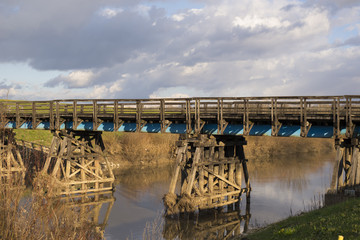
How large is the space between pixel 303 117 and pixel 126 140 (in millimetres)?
32568

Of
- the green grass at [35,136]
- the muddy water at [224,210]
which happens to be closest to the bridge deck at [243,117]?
the muddy water at [224,210]

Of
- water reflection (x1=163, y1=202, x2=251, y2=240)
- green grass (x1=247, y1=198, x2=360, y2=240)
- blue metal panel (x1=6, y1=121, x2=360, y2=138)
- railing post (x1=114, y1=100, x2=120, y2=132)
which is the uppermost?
railing post (x1=114, y1=100, x2=120, y2=132)

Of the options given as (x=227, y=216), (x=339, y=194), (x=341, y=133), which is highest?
(x=341, y=133)

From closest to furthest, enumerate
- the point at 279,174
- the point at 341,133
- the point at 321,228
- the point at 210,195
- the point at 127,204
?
the point at 321,228, the point at 341,133, the point at 210,195, the point at 127,204, the point at 279,174

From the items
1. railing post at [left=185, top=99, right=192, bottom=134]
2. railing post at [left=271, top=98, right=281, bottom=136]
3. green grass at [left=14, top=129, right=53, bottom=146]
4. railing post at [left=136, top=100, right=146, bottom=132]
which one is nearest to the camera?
railing post at [left=271, top=98, right=281, bottom=136]

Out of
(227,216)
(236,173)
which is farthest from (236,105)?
(227,216)

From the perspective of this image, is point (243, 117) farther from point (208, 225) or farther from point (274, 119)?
point (208, 225)

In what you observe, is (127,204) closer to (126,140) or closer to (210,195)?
(210,195)

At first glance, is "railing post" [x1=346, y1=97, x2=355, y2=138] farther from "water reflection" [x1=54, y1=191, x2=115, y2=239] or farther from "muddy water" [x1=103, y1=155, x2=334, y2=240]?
"water reflection" [x1=54, y1=191, x2=115, y2=239]

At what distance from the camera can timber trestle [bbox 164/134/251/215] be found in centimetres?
2339

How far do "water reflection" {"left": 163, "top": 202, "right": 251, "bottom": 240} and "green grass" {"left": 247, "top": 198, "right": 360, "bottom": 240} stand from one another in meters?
5.29

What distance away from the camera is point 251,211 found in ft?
84.5

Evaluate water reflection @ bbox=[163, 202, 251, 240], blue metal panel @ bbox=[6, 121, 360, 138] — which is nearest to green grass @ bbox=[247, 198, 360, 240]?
water reflection @ bbox=[163, 202, 251, 240]

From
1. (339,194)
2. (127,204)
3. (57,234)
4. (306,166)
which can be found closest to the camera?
(57,234)
